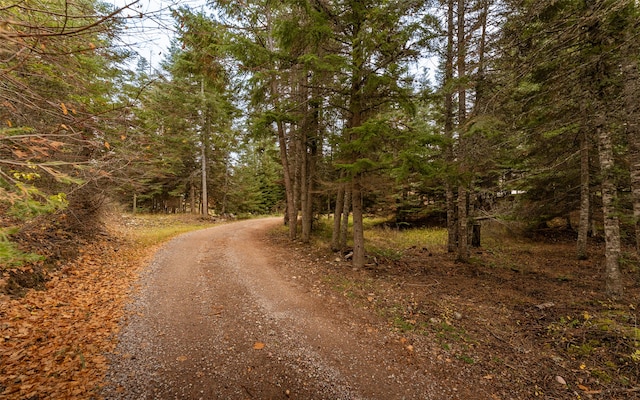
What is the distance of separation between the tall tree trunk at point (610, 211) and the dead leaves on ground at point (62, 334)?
10.1 meters

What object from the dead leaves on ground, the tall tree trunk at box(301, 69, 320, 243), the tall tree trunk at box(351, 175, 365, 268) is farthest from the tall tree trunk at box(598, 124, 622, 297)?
the dead leaves on ground

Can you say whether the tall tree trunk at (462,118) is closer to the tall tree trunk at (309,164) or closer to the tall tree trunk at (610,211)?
the tall tree trunk at (610,211)

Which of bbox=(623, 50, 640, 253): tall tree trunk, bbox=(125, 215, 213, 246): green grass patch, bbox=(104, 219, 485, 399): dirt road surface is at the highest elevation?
bbox=(623, 50, 640, 253): tall tree trunk

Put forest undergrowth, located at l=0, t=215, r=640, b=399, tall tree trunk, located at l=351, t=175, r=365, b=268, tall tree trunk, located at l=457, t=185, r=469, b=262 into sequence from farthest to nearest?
tall tree trunk, located at l=457, t=185, r=469, b=262, tall tree trunk, located at l=351, t=175, r=365, b=268, forest undergrowth, located at l=0, t=215, r=640, b=399

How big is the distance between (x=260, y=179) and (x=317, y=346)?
1095 inches

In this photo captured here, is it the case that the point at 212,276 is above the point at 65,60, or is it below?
below

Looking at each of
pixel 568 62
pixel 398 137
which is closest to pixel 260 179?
pixel 398 137

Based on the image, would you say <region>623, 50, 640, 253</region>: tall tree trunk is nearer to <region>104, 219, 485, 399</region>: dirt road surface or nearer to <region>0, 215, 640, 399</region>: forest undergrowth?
<region>0, 215, 640, 399</region>: forest undergrowth

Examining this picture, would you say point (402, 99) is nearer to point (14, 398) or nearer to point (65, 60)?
point (65, 60)

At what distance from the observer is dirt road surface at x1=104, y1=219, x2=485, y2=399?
11.2 feet

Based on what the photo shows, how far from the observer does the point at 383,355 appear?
4.17 meters

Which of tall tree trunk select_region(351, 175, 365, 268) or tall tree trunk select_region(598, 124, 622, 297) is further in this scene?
tall tree trunk select_region(351, 175, 365, 268)

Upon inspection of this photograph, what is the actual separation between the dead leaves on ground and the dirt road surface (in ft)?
1.02

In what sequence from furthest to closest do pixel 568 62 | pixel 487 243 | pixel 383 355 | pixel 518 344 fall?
pixel 487 243 < pixel 568 62 < pixel 518 344 < pixel 383 355
